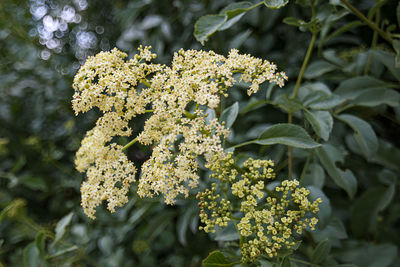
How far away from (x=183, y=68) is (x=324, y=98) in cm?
54

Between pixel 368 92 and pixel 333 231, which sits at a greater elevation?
pixel 368 92

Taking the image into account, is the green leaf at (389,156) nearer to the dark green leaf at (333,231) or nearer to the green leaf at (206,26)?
the dark green leaf at (333,231)

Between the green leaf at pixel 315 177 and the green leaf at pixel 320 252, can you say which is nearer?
the green leaf at pixel 320 252

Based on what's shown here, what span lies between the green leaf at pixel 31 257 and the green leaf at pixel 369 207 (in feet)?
4.80

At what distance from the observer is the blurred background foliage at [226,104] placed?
1389 mm

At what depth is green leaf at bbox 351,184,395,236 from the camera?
1570 millimetres

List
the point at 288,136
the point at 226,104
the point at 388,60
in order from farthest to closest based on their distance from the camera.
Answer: the point at 226,104
the point at 388,60
the point at 288,136

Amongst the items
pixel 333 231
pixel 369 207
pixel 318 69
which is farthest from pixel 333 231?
pixel 318 69

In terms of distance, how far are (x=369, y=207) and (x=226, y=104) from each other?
837 mm

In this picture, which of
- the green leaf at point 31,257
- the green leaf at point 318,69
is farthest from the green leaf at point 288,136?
the green leaf at point 31,257

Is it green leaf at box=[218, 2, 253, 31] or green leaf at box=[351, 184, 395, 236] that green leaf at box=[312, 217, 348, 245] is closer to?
green leaf at box=[351, 184, 395, 236]

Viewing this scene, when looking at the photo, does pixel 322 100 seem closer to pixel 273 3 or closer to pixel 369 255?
pixel 273 3

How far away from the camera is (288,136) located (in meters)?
0.99

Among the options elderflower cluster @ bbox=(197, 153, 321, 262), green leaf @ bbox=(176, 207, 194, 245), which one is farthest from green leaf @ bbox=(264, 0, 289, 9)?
green leaf @ bbox=(176, 207, 194, 245)
